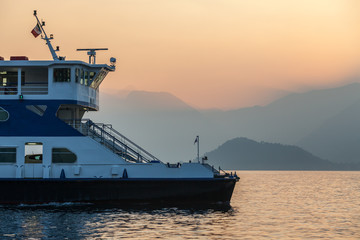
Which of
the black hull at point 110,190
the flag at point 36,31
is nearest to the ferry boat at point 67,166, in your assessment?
the black hull at point 110,190

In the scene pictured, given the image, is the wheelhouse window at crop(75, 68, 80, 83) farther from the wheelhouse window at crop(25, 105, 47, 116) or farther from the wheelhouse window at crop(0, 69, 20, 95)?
the wheelhouse window at crop(0, 69, 20, 95)

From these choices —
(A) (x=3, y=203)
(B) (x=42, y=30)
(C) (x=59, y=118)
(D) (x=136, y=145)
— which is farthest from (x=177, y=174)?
(B) (x=42, y=30)

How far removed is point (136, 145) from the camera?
3403 cm

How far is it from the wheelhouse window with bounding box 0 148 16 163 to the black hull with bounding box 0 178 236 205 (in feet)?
4.24

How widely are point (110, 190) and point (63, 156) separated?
10.7ft

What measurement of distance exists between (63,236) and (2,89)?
13.0 metres

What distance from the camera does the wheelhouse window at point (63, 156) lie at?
3278cm

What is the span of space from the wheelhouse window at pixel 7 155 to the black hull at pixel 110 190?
129 centimetres

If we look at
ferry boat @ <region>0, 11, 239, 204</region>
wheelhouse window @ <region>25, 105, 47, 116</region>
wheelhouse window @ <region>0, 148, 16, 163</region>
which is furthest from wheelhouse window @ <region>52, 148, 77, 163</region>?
wheelhouse window @ <region>25, 105, 47, 116</region>

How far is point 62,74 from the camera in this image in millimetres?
33906

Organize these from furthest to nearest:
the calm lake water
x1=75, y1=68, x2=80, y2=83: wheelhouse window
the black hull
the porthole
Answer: x1=75, y1=68, x2=80, y2=83: wheelhouse window < the porthole < the black hull < the calm lake water

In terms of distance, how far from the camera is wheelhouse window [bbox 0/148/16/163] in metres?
32.8

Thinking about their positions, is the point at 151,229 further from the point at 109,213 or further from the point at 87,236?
the point at 109,213

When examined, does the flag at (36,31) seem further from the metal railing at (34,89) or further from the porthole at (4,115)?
the porthole at (4,115)
